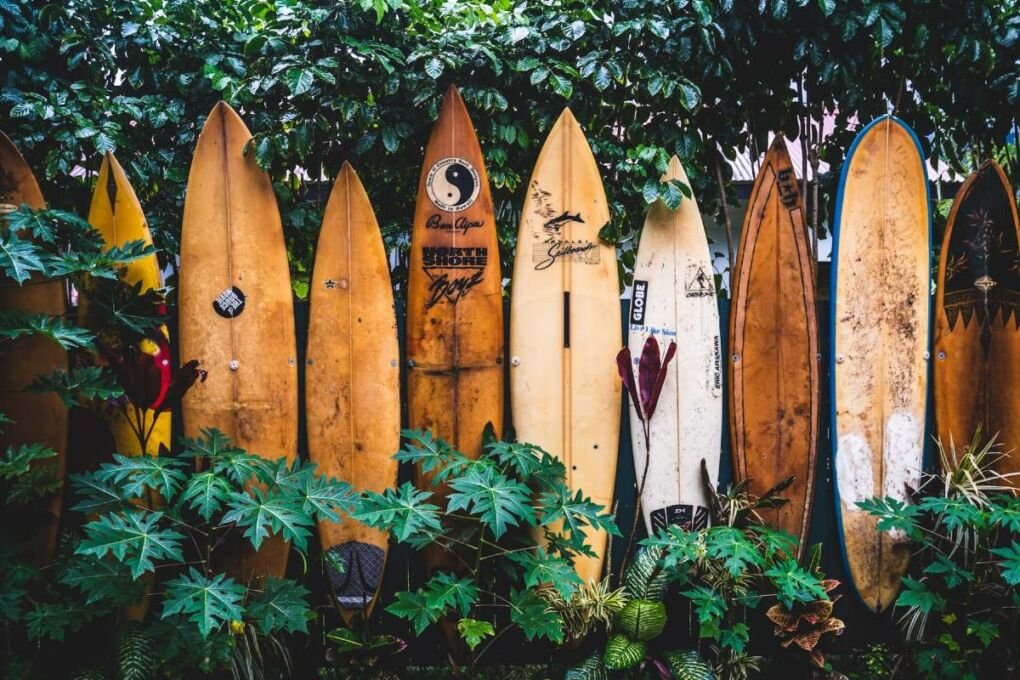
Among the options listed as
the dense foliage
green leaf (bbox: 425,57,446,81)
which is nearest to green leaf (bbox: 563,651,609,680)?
the dense foliage

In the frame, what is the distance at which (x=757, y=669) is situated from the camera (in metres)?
2.51

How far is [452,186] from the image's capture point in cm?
276

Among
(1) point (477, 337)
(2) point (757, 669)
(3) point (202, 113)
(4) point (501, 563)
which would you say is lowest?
(2) point (757, 669)

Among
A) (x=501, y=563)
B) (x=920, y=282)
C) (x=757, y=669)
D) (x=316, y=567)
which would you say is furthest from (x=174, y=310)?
(x=920, y=282)

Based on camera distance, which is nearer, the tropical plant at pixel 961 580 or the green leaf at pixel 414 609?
the green leaf at pixel 414 609

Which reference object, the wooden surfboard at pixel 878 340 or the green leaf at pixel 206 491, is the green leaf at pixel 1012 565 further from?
the green leaf at pixel 206 491

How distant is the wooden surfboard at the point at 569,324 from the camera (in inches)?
107

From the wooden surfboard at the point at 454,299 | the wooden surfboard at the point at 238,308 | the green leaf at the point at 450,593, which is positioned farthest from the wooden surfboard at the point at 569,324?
the wooden surfboard at the point at 238,308

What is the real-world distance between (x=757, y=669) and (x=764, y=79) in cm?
216

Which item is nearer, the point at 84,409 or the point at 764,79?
the point at 84,409

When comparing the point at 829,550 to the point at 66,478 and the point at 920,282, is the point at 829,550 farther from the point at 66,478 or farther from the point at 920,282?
the point at 66,478

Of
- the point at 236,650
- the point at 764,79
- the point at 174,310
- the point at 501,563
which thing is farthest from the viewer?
the point at 764,79

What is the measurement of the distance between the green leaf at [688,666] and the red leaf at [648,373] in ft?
2.48

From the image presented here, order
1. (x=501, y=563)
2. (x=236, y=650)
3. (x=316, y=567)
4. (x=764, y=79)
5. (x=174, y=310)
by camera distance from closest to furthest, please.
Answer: (x=236, y=650), (x=501, y=563), (x=316, y=567), (x=174, y=310), (x=764, y=79)
